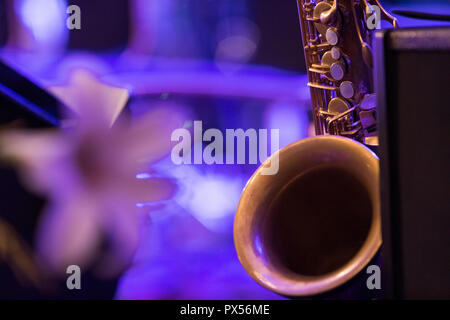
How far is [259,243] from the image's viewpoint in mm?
1595

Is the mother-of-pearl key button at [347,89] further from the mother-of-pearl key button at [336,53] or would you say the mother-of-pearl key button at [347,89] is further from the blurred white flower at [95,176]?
the blurred white flower at [95,176]

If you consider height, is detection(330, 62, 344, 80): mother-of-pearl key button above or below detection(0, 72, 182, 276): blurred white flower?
above

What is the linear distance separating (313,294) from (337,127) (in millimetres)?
897

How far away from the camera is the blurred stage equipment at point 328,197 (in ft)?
4.70

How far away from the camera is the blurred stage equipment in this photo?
143cm

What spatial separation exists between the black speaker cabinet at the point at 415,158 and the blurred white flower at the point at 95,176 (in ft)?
5.61

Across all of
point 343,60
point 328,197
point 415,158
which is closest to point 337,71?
point 343,60

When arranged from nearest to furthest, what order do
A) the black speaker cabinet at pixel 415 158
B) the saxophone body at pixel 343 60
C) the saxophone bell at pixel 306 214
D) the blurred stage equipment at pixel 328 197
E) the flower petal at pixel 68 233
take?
1. the black speaker cabinet at pixel 415 158
2. the blurred stage equipment at pixel 328 197
3. the saxophone bell at pixel 306 214
4. the saxophone body at pixel 343 60
5. the flower petal at pixel 68 233

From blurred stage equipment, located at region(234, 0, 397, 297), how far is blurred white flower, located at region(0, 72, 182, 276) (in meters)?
1.06

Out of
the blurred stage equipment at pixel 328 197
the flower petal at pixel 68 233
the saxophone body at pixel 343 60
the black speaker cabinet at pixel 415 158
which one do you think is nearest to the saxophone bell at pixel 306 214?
the blurred stage equipment at pixel 328 197

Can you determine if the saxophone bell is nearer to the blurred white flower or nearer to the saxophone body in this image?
the saxophone body

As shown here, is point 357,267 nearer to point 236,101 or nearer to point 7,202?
point 7,202

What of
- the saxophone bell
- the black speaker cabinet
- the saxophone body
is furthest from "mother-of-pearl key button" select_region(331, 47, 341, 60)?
the black speaker cabinet

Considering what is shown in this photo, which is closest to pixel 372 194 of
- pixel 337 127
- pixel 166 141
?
pixel 337 127
